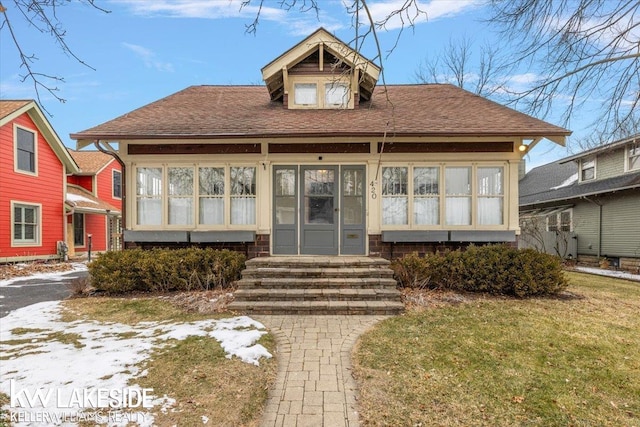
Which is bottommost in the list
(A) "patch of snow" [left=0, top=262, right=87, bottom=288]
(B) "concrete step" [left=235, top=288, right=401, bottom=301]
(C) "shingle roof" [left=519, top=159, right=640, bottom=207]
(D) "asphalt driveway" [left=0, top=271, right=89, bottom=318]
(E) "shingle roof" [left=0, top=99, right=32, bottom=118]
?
(A) "patch of snow" [left=0, top=262, right=87, bottom=288]

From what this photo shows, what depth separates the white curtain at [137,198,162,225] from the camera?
323 inches

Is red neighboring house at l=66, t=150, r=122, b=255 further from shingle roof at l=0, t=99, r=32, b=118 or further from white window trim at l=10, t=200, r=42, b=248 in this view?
shingle roof at l=0, t=99, r=32, b=118

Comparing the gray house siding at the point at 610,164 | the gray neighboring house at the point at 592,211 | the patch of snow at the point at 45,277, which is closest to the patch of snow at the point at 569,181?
the gray neighboring house at the point at 592,211

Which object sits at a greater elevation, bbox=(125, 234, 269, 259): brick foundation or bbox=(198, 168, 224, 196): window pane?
bbox=(198, 168, 224, 196): window pane

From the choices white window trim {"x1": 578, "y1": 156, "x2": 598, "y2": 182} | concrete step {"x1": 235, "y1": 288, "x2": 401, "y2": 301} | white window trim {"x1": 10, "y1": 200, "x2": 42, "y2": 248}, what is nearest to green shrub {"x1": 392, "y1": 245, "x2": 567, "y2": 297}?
concrete step {"x1": 235, "y1": 288, "x2": 401, "y2": 301}

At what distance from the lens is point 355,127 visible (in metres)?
7.79

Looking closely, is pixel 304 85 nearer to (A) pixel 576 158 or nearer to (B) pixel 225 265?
(B) pixel 225 265

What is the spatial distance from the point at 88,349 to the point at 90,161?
1848 cm

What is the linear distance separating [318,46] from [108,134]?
585 centimetres

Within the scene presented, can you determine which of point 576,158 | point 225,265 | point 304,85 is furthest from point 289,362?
point 576,158

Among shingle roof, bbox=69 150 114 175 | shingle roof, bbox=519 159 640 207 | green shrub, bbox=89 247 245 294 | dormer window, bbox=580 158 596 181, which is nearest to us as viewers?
green shrub, bbox=89 247 245 294

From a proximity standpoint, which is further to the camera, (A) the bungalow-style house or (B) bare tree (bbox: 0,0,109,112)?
(A) the bungalow-style house

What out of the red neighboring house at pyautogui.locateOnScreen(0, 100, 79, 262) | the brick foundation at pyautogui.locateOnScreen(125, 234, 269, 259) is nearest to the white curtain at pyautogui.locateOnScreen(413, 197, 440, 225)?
the brick foundation at pyautogui.locateOnScreen(125, 234, 269, 259)

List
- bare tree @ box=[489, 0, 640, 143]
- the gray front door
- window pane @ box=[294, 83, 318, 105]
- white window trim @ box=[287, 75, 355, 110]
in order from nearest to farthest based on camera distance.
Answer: bare tree @ box=[489, 0, 640, 143]
the gray front door
white window trim @ box=[287, 75, 355, 110]
window pane @ box=[294, 83, 318, 105]
